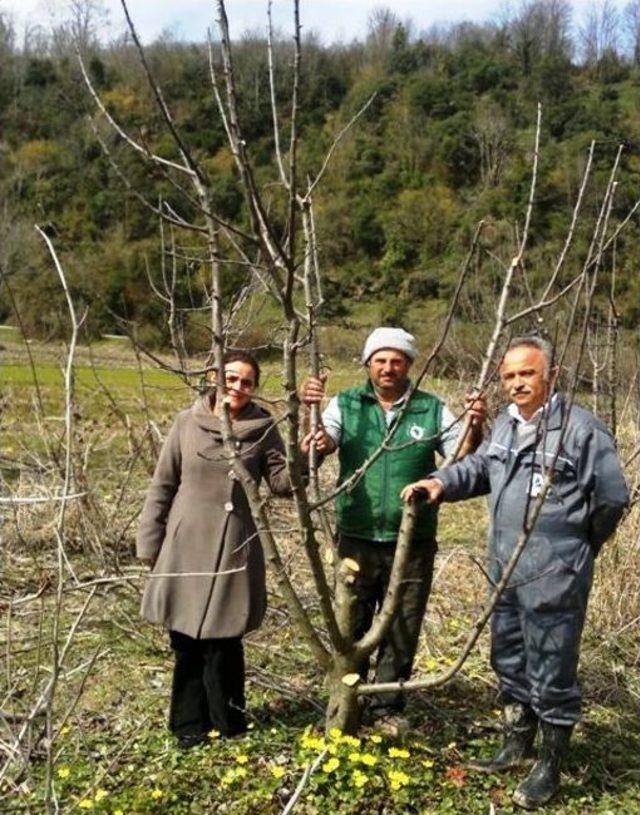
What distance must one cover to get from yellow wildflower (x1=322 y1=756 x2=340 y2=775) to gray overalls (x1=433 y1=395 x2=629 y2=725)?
658mm

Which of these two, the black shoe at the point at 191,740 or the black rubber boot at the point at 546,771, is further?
the black shoe at the point at 191,740

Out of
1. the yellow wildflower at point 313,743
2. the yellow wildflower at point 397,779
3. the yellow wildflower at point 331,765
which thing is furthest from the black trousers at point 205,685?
the yellow wildflower at point 397,779

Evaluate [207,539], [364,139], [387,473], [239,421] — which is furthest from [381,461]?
[364,139]

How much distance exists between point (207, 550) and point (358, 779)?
3.08ft

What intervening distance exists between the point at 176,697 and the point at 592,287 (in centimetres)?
220

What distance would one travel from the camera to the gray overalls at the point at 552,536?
9.60 feet

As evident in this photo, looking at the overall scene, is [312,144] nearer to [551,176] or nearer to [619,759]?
[551,176]

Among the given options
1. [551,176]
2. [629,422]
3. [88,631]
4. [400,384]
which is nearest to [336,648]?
[400,384]

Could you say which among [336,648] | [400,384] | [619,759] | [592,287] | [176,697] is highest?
[592,287]

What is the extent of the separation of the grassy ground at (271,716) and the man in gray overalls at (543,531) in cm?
25

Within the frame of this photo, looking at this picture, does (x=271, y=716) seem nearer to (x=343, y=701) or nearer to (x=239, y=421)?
(x=343, y=701)

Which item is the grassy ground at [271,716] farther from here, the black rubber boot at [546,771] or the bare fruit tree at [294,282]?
the bare fruit tree at [294,282]

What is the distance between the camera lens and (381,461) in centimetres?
346

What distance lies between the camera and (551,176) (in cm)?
3303
